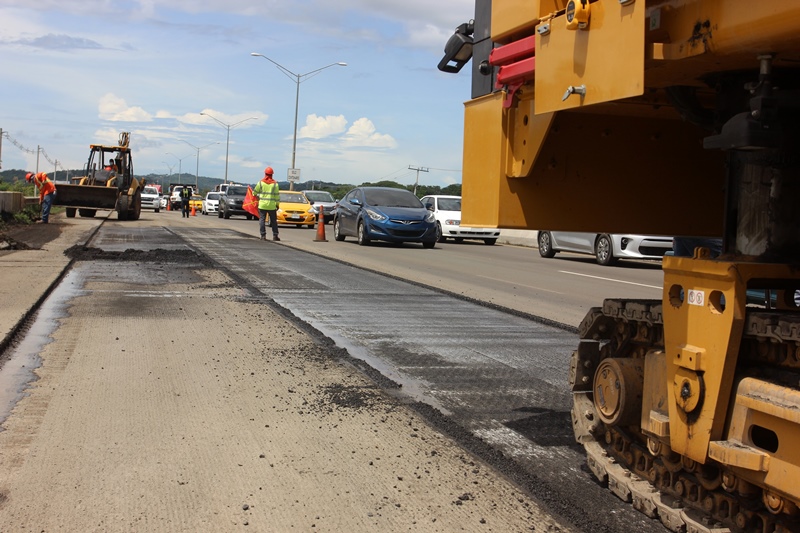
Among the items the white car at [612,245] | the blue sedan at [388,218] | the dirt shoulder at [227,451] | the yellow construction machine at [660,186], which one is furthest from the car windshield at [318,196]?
the yellow construction machine at [660,186]

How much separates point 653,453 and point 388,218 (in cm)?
1982

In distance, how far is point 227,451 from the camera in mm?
4789

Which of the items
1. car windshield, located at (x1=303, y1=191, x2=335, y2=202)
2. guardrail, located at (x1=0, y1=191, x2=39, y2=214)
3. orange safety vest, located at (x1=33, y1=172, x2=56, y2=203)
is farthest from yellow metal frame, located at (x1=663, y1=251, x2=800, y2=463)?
car windshield, located at (x1=303, y1=191, x2=335, y2=202)

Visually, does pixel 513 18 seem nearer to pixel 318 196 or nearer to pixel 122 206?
pixel 122 206

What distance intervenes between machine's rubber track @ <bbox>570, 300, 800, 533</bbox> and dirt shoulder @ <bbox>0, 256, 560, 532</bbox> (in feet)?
1.48

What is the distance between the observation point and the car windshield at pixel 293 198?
36.6 m

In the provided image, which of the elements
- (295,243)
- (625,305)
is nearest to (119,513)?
(625,305)

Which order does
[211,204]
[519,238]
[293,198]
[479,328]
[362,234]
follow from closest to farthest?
[479,328], [362,234], [519,238], [293,198], [211,204]

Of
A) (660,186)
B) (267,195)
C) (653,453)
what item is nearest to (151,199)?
(267,195)

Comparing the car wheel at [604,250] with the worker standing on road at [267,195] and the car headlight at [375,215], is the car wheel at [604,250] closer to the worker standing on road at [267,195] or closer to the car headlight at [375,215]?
the car headlight at [375,215]

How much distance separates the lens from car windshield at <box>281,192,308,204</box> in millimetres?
36556

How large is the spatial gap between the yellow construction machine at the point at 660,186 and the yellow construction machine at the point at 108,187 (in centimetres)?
3199

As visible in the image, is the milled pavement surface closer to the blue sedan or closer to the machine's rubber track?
the machine's rubber track

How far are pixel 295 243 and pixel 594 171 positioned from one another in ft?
63.0
